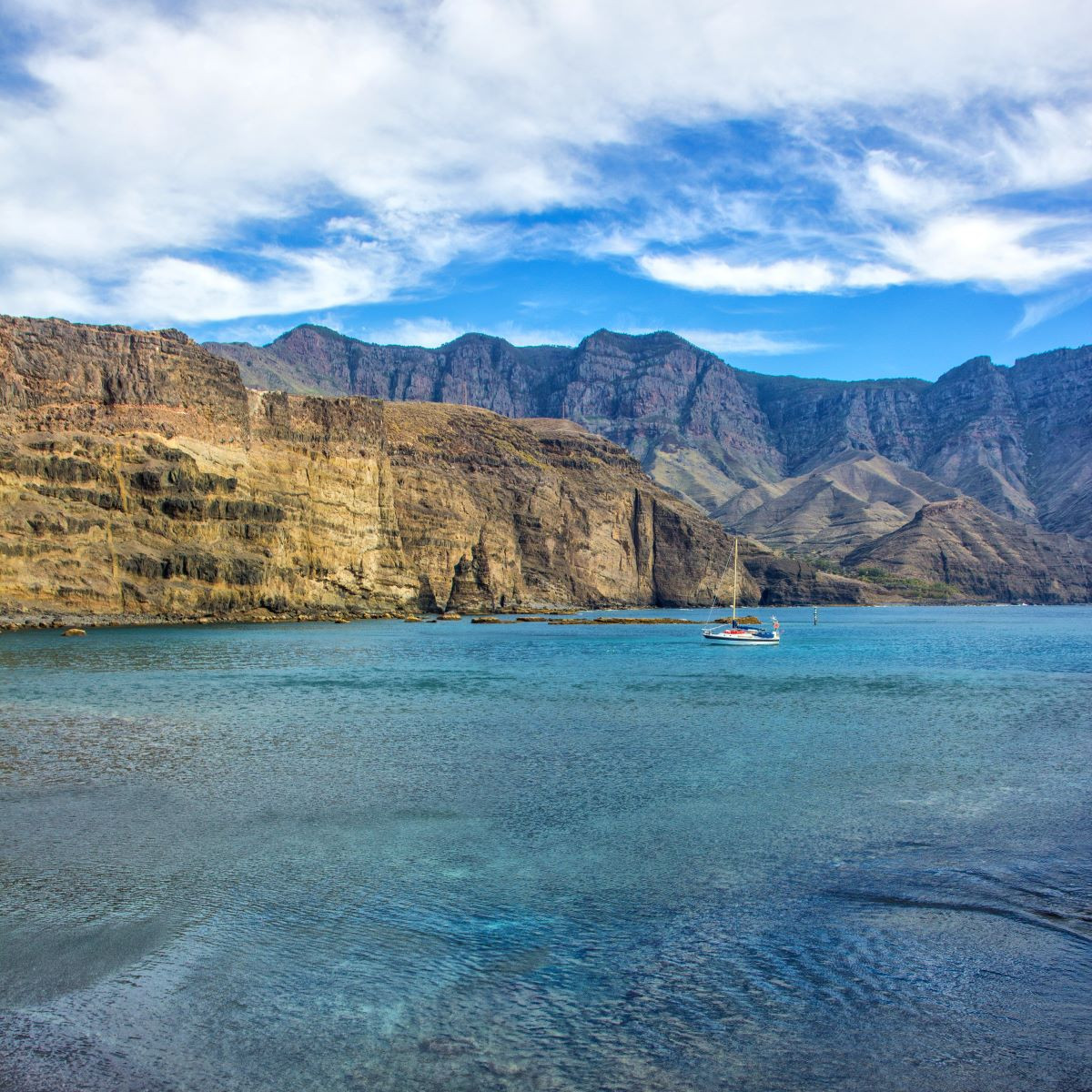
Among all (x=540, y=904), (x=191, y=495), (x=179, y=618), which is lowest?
(x=179, y=618)

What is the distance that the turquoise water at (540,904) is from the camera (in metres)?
9.61

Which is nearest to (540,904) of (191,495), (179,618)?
(179,618)

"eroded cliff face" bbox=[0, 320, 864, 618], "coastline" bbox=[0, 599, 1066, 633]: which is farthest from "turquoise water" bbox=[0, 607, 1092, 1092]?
"eroded cliff face" bbox=[0, 320, 864, 618]

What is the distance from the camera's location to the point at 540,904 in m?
14.4

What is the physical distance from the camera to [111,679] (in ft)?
156

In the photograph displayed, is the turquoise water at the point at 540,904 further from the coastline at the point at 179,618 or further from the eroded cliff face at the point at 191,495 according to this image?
the eroded cliff face at the point at 191,495

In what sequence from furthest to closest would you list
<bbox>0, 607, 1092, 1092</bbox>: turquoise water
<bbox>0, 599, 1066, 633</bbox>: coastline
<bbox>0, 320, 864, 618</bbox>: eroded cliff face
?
<bbox>0, 320, 864, 618</bbox>: eroded cliff face
<bbox>0, 599, 1066, 633</bbox>: coastline
<bbox>0, 607, 1092, 1092</bbox>: turquoise water

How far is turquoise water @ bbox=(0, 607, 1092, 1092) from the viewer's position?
961cm

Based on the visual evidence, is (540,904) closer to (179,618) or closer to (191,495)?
(179,618)

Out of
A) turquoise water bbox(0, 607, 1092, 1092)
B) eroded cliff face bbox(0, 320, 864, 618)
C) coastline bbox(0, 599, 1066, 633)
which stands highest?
eroded cliff face bbox(0, 320, 864, 618)

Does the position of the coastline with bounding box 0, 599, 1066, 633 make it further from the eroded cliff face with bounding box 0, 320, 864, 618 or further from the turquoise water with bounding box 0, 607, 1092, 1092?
the turquoise water with bounding box 0, 607, 1092, 1092

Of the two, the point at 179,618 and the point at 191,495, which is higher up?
the point at 191,495

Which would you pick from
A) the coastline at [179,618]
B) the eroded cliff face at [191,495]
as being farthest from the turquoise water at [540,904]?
the eroded cliff face at [191,495]

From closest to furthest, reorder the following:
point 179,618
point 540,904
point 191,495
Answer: point 540,904
point 179,618
point 191,495
